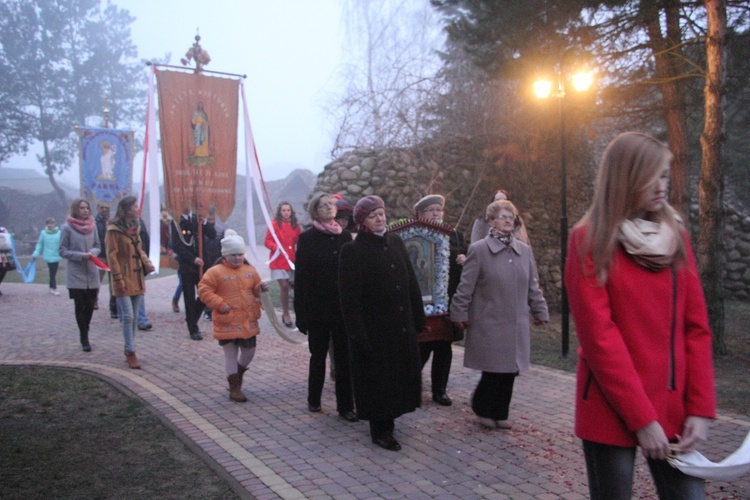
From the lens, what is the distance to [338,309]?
6.41 metres

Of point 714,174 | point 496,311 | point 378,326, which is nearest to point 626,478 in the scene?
point 378,326

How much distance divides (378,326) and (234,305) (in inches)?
78.3

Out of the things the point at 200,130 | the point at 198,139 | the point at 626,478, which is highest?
the point at 200,130

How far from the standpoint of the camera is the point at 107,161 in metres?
16.7

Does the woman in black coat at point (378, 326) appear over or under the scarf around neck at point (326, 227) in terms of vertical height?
under

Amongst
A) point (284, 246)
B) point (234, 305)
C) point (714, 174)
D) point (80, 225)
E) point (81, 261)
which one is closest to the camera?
point (234, 305)

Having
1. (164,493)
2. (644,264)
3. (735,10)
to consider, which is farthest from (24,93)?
(644,264)

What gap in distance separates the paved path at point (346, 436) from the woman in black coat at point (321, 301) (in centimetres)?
27

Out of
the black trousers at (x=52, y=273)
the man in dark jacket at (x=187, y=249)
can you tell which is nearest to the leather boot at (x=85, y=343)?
the man in dark jacket at (x=187, y=249)

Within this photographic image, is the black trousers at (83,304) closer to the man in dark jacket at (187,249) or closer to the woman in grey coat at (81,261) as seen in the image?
the woman in grey coat at (81,261)

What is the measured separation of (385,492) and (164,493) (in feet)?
4.59

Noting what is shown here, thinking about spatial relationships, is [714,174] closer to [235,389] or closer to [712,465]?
[235,389]

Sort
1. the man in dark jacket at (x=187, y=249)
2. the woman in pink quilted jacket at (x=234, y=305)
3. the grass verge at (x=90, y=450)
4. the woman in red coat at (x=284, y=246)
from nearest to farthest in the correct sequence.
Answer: the grass verge at (x=90, y=450), the woman in pink quilted jacket at (x=234, y=305), the man in dark jacket at (x=187, y=249), the woman in red coat at (x=284, y=246)

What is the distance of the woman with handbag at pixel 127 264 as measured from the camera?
27.5 ft
